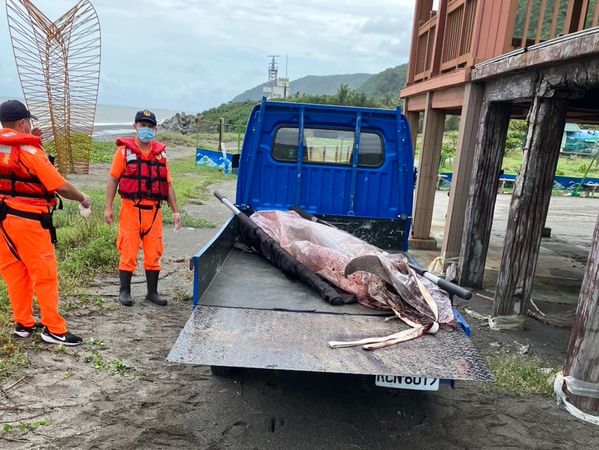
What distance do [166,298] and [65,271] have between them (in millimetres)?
1335

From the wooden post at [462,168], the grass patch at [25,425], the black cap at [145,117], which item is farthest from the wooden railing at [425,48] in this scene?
the grass patch at [25,425]

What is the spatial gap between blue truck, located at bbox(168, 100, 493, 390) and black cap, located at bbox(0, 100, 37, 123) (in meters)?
1.79

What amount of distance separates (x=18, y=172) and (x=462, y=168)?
17.6 feet

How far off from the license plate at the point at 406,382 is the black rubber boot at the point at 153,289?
321 cm

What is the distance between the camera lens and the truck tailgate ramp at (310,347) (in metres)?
2.62

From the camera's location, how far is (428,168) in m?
8.96

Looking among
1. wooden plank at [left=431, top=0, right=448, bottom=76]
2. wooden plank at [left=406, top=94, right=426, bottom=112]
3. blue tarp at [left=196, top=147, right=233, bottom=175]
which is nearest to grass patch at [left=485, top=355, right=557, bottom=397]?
wooden plank at [left=431, top=0, right=448, bottom=76]

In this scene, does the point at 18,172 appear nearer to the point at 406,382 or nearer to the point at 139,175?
the point at 139,175

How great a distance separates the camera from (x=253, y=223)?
485cm

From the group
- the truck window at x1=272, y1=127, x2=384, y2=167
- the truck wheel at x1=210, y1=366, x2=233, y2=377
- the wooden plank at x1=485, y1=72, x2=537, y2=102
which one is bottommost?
the truck wheel at x1=210, y1=366, x2=233, y2=377

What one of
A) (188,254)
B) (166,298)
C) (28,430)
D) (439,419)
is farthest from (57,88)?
(439,419)

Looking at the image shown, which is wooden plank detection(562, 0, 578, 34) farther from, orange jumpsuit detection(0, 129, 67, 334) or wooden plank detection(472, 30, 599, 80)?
orange jumpsuit detection(0, 129, 67, 334)

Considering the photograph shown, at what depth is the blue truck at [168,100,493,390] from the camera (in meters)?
2.70

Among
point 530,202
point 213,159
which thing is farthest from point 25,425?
point 213,159
